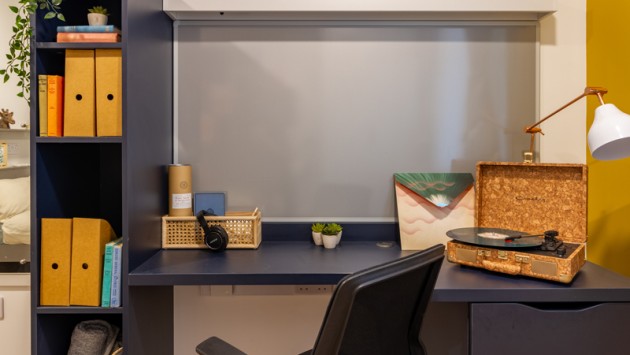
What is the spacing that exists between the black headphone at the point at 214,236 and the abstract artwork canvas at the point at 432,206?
751 millimetres

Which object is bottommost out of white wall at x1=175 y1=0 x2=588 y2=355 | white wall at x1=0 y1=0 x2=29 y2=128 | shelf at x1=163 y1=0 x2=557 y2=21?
white wall at x1=175 y1=0 x2=588 y2=355

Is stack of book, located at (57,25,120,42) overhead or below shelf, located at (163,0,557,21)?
below

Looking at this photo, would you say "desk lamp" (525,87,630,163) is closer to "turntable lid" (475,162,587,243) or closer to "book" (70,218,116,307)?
"turntable lid" (475,162,587,243)

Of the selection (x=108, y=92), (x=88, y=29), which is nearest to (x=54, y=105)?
(x=108, y=92)

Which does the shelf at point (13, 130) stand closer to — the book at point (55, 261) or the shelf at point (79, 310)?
the book at point (55, 261)

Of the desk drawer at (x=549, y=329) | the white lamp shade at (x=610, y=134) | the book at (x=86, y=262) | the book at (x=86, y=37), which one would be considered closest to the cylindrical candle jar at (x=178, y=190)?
the book at (x=86, y=262)

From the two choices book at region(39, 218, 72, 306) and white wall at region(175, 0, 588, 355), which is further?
white wall at region(175, 0, 588, 355)

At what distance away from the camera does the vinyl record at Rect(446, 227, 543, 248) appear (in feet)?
4.63

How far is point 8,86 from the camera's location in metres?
1.81

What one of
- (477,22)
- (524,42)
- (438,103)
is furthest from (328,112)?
(524,42)

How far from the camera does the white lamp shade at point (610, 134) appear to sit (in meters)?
1.24

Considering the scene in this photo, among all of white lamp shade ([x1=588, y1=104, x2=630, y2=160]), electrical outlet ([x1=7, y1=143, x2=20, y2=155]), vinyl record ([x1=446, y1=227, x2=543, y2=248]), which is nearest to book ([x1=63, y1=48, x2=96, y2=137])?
electrical outlet ([x1=7, y1=143, x2=20, y2=155])

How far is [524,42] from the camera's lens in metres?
1.88

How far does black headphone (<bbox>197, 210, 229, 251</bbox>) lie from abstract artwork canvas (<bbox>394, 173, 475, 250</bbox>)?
2.47 feet
